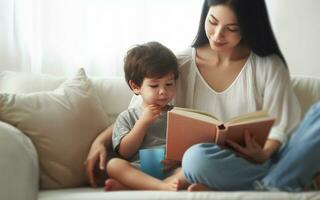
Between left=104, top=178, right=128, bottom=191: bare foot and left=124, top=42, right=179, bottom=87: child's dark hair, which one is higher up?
left=124, top=42, right=179, bottom=87: child's dark hair

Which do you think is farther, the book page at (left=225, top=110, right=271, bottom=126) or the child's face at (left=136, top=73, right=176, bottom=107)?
the child's face at (left=136, top=73, right=176, bottom=107)

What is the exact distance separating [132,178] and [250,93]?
13.5 inches

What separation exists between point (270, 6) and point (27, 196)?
756 mm

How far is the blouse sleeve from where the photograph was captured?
1022mm

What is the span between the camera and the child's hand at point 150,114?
3.78 feet

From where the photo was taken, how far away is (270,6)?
1222 millimetres

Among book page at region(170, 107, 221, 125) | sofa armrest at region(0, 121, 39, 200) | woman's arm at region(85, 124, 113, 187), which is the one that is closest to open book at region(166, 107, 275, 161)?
book page at region(170, 107, 221, 125)

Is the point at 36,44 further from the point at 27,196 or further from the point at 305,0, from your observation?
the point at 305,0

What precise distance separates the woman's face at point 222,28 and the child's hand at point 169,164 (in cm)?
29

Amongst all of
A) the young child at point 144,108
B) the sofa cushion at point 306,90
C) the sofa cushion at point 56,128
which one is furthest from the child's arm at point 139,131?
the sofa cushion at point 306,90

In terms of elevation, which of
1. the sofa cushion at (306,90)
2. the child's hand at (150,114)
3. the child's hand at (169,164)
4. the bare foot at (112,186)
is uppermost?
the sofa cushion at (306,90)

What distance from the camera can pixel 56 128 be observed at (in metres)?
1.18

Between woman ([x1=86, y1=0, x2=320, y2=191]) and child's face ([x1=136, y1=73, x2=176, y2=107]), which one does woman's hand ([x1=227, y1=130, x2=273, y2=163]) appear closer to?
woman ([x1=86, y1=0, x2=320, y2=191])

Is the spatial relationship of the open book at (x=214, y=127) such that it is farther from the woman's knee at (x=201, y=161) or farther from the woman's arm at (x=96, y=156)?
the woman's arm at (x=96, y=156)
